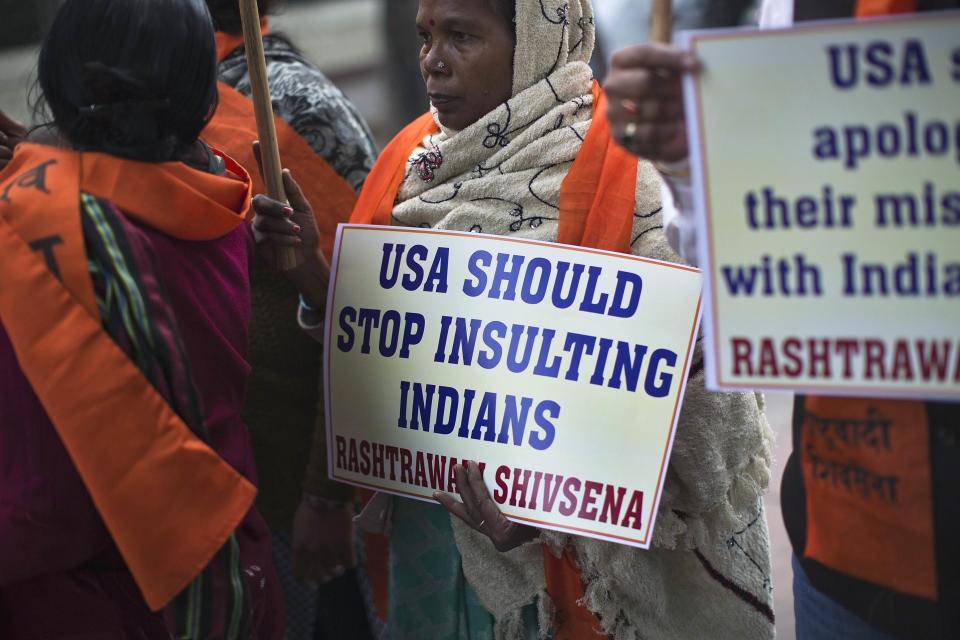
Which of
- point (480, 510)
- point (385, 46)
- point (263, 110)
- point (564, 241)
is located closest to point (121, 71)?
point (263, 110)

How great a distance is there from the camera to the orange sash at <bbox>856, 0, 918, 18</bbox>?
1.65m

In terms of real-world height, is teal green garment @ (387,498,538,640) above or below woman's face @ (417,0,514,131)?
below

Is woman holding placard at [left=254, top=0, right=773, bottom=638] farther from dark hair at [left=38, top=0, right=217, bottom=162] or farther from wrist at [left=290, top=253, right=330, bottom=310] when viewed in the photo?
dark hair at [left=38, top=0, right=217, bottom=162]

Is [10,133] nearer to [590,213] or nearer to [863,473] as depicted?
[590,213]

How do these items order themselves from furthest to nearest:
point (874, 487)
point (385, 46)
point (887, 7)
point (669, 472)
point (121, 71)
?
1. point (385, 46)
2. point (669, 472)
3. point (121, 71)
4. point (874, 487)
5. point (887, 7)

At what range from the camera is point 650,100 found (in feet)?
5.61

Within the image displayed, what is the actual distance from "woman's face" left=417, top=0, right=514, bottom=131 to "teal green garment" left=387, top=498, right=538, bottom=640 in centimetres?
84

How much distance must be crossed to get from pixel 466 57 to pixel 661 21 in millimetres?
774

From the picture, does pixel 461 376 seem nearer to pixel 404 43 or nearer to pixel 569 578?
pixel 569 578

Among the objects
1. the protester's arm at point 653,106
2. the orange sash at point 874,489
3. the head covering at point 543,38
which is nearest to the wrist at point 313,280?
the head covering at point 543,38

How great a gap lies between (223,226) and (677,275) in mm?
812

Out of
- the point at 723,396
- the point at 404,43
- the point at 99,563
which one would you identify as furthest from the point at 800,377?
the point at 404,43

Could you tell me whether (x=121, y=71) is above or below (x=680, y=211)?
above

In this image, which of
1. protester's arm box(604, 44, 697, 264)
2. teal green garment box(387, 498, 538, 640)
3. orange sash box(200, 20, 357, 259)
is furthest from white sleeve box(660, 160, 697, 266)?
orange sash box(200, 20, 357, 259)
